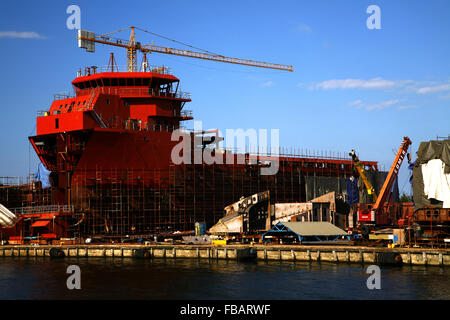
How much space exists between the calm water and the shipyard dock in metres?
1.44

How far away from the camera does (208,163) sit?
90625 millimetres

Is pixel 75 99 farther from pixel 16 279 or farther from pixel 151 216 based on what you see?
pixel 16 279

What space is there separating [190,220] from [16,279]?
35718 mm

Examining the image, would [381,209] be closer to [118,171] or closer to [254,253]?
[254,253]

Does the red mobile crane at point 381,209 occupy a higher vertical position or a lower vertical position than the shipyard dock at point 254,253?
higher

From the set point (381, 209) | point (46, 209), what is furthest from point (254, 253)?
point (46, 209)

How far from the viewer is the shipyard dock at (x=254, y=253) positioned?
5831 centimetres

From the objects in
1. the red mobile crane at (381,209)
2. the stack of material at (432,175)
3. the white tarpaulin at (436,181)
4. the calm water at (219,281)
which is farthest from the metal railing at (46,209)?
the white tarpaulin at (436,181)

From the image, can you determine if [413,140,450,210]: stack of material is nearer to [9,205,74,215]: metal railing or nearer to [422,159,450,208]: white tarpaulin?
[422,159,450,208]: white tarpaulin

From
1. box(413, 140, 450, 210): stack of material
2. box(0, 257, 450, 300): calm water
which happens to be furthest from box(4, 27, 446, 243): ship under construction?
box(413, 140, 450, 210): stack of material

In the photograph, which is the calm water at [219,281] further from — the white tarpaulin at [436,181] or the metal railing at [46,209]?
the white tarpaulin at [436,181]

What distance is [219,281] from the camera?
51500mm
